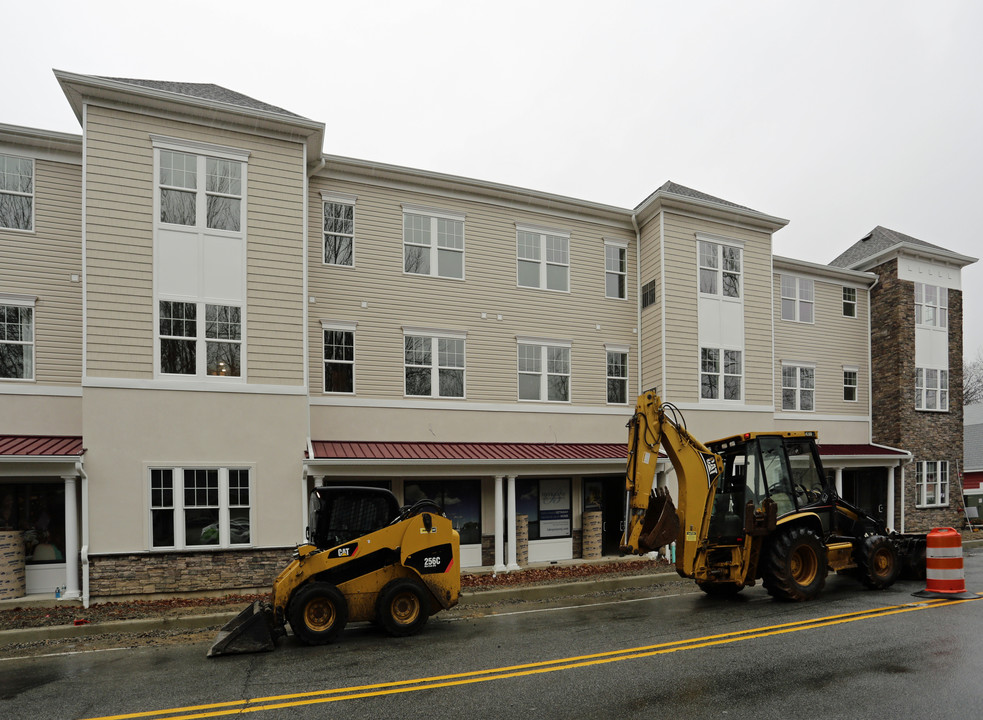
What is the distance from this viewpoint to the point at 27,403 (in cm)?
1431

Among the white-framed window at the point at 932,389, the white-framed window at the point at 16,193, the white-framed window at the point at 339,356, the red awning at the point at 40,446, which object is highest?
the white-framed window at the point at 16,193

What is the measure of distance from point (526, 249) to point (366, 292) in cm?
490

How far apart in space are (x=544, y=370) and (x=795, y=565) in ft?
29.6

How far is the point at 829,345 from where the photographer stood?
2330cm

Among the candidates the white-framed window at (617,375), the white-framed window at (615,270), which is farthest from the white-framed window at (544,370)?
the white-framed window at (615,270)

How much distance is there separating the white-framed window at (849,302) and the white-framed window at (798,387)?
285cm

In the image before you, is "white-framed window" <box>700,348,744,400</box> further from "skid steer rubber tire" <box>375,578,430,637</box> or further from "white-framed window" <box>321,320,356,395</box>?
"skid steer rubber tire" <box>375,578,430,637</box>

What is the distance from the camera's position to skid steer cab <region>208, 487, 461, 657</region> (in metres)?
8.93

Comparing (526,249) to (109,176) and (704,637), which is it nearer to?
(109,176)

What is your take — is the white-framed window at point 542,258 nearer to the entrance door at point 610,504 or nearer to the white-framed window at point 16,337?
the entrance door at point 610,504

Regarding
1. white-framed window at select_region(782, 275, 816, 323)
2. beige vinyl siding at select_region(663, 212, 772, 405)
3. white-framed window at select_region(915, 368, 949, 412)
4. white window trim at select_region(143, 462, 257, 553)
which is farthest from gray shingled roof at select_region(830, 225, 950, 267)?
white window trim at select_region(143, 462, 257, 553)

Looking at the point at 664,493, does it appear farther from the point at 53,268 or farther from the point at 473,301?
the point at 53,268

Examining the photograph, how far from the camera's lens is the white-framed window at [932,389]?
2341 centimetres

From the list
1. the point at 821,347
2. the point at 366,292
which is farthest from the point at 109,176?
the point at 821,347
